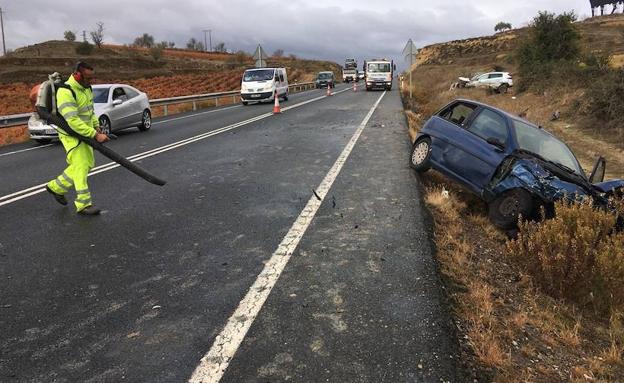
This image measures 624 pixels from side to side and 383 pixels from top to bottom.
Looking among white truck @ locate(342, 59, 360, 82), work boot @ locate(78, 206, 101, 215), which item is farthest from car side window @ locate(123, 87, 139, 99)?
white truck @ locate(342, 59, 360, 82)

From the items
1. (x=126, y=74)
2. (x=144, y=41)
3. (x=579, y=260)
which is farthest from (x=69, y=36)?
(x=579, y=260)

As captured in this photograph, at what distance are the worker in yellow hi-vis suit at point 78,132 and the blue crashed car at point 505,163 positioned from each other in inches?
191

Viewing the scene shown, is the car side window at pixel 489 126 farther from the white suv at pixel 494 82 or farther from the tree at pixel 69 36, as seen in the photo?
the tree at pixel 69 36

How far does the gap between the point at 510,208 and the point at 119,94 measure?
1180 cm

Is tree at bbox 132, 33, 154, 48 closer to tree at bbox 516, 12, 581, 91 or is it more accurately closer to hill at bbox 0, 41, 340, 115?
hill at bbox 0, 41, 340, 115

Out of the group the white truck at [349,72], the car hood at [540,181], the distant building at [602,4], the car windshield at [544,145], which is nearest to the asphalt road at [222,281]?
the car hood at [540,181]

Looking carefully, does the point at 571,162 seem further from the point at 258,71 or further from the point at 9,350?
the point at 258,71

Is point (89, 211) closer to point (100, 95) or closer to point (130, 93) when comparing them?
point (100, 95)

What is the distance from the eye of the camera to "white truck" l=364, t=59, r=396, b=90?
36.7m

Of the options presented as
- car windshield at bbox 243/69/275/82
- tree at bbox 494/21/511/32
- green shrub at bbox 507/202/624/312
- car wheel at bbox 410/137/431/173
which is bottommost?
green shrub at bbox 507/202/624/312

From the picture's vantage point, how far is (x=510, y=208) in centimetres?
568

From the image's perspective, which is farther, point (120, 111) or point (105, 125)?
point (120, 111)

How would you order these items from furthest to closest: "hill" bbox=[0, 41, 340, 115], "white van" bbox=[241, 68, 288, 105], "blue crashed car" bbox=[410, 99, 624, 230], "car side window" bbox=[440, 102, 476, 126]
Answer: "hill" bbox=[0, 41, 340, 115] < "white van" bbox=[241, 68, 288, 105] < "car side window" bbox=[440, 102, 476, 126] < "blue crashed car" bbox=[410, 99, 624, 230]

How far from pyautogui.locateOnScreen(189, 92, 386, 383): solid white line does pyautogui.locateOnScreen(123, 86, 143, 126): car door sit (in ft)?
32.2
